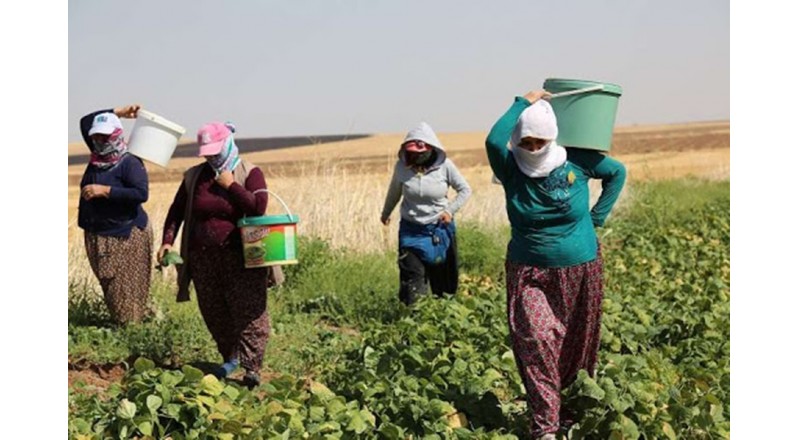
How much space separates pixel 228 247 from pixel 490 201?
8624 mm

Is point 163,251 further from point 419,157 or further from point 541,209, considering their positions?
point 541,209

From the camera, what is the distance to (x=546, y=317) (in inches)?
210

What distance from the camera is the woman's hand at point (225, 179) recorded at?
6.55 meters

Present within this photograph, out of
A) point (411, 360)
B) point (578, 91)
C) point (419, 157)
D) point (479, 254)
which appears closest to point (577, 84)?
point (578, 91)

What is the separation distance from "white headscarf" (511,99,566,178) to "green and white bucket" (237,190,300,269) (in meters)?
1.65

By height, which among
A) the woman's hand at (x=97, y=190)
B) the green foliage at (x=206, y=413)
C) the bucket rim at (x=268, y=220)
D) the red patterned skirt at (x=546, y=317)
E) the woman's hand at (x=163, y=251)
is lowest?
the green foliage at (x=206, y=413)

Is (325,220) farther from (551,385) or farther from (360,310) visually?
(551,385)

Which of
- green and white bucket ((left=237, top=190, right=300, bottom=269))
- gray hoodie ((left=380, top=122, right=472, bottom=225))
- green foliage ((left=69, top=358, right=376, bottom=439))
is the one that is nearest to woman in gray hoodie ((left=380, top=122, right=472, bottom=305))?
gray hoodie ((left=380, top=122, right=472, bottom=225))

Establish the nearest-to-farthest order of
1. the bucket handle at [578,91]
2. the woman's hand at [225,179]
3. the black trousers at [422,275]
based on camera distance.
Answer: the bucket handle at [578,91] < the woman's hand at [225,179] < the black trousers at [422,275]

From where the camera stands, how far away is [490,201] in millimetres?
15047

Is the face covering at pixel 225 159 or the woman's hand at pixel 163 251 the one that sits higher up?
the face covering at pixel 225 159

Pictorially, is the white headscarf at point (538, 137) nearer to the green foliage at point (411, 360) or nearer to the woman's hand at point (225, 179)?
the green foliage at point (411, 360)

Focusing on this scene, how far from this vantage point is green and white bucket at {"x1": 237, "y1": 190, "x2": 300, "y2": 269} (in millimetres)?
6473

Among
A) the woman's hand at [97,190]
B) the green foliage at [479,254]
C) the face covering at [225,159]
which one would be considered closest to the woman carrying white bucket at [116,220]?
the woman's hand at [97,190]
